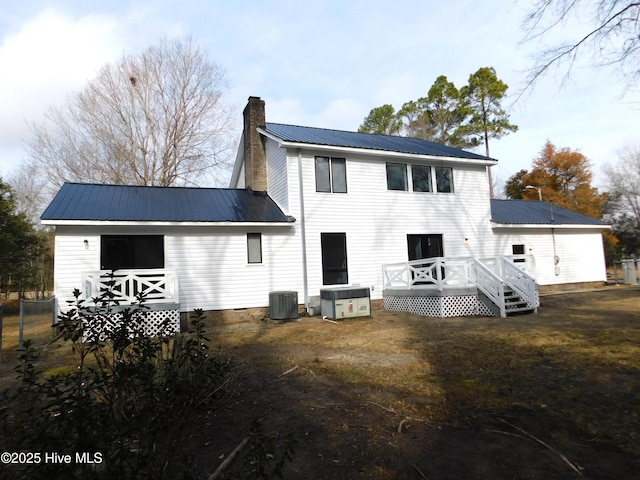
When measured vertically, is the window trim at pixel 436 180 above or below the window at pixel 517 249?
above

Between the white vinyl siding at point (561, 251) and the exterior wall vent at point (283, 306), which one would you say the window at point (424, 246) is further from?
the exterior wall vent at point (283, 306)

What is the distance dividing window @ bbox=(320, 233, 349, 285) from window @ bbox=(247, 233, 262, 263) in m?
2.44

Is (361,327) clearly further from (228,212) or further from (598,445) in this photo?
(598,445)

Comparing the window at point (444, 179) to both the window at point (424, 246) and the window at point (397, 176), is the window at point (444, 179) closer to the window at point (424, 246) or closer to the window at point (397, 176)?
the window at point (397, 176)

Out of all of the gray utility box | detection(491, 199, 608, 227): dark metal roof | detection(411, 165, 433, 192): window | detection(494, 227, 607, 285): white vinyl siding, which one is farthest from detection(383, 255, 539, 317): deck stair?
detection(491, 199, 608, 227): dark metal roof

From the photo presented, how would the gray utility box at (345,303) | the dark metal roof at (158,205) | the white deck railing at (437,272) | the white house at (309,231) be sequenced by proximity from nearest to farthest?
the dark metal roof at (158,205)
the white house at (309,231)
the white deck railing at (437,272)
the gray utility box at (345,303)

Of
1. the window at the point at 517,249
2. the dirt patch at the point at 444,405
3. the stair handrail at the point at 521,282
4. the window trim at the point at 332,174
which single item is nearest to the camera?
the dirt patch at the point at 444,405

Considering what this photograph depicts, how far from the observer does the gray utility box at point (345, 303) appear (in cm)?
1310

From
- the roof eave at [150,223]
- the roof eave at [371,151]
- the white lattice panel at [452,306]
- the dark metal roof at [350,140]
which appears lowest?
the white lattice panel at [452,306]

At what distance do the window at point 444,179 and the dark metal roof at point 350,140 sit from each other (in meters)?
0.72

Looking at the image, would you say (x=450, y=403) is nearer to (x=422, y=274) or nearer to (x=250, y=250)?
(x=422, y=274)

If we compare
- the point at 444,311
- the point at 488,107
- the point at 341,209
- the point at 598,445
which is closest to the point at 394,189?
the point at 341,209

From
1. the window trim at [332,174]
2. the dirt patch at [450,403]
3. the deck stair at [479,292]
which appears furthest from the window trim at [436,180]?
the dirt patch at [450,403]

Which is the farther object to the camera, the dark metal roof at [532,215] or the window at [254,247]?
the dark metal roof at [532,215]
